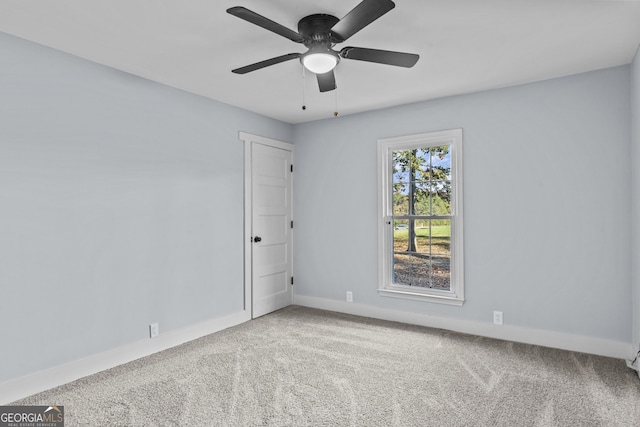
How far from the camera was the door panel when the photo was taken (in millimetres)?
4496

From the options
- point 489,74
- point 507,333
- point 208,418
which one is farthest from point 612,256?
point 208,418

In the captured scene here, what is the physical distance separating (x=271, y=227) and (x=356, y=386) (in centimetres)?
247

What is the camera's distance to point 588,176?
3.26 m

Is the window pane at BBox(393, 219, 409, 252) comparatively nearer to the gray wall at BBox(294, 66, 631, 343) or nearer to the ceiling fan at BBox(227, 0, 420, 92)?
the gray wall at BBox(294, 66, 631, 343)

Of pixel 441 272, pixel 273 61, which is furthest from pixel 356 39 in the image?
pixel 441 272

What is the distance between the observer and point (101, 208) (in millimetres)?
2996

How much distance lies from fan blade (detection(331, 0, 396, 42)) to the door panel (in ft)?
8.35

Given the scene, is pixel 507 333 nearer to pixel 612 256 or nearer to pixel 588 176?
pixel 612 256

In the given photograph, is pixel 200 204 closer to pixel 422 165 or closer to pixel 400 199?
pixel 400 199

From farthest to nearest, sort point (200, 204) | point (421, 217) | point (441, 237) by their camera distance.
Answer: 1. point (421, 217)
2. point (441, 237)
3. point (200, 204)

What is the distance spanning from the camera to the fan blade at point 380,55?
229 cm

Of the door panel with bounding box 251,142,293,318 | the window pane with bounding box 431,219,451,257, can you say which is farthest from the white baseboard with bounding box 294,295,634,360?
the window pane with bounding box 431,219,451,257

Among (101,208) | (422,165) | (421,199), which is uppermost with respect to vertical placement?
(422,165)

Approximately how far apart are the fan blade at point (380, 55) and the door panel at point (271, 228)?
91.6 inches
